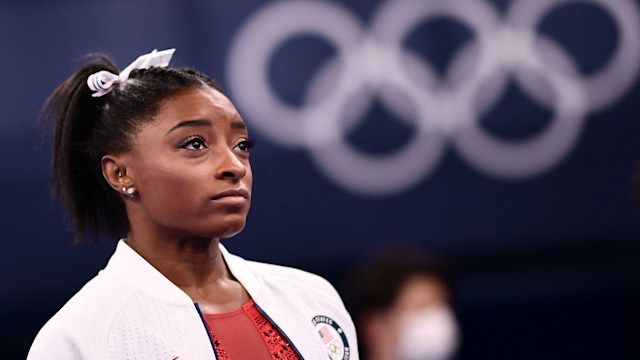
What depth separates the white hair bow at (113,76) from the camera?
2.85 m

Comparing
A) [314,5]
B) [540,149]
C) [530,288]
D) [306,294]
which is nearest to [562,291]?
[530,288]

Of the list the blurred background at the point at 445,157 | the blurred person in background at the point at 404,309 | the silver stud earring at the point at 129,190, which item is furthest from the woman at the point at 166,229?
the blurred background at the point at 445,157

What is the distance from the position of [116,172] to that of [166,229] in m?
0.18

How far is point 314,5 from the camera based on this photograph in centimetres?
602

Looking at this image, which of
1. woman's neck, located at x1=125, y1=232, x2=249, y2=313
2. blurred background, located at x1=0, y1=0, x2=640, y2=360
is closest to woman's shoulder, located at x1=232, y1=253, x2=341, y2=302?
woman's neck, located at x1=125, y1=232, x2=249, y2=313

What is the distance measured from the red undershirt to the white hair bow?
1.92 ft

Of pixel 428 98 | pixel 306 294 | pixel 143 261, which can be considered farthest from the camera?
pixel 428 98

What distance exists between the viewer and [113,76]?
285 cm

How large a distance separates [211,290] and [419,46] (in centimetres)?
344

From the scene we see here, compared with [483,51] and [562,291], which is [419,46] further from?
[562,291]

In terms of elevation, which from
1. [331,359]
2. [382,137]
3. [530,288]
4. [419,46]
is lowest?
[331,359]

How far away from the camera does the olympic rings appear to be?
5973 mm

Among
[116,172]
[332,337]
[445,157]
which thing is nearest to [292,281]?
[332,337]

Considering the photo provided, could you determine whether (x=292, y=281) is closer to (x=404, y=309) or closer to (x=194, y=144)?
(x=194, y=144)
